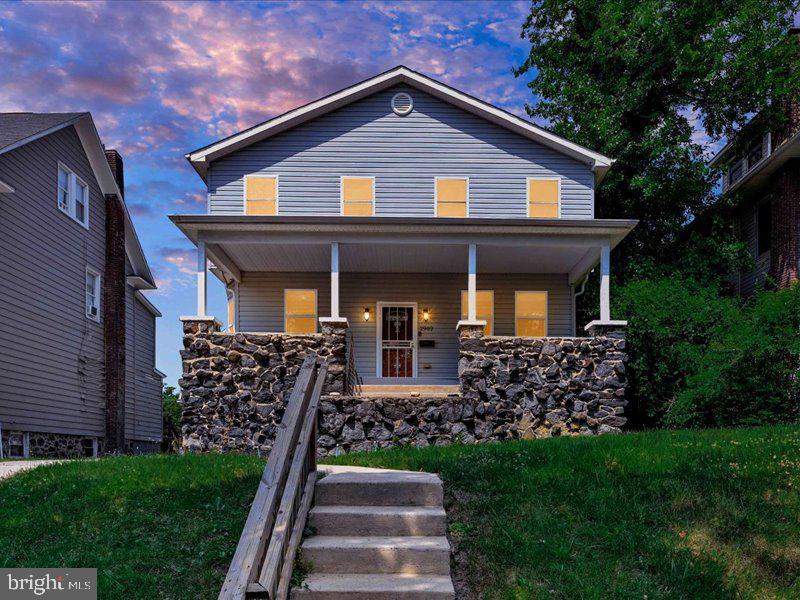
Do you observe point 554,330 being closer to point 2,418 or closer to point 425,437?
point 425,437

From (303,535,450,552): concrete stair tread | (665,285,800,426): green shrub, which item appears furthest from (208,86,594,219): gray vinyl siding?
(303,535,450,552): concrete stair tread

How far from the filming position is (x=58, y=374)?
1616cm

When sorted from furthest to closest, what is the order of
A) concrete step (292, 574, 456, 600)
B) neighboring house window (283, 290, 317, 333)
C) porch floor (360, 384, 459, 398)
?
neighboring house window (283, 290, 317, 333) → porch floor (360, 384, 459, 398) → concrete step (292, 574, 456, 600)

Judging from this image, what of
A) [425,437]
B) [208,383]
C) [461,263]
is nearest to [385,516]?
[425,437]

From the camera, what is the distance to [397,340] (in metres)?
16.8

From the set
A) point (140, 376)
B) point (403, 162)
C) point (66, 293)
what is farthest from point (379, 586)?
point (140, 376)

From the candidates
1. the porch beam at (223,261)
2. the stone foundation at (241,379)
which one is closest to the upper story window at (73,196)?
the porch beam at (223,261)

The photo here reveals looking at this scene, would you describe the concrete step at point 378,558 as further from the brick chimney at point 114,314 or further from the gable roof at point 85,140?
the brick chimney at point 114,314

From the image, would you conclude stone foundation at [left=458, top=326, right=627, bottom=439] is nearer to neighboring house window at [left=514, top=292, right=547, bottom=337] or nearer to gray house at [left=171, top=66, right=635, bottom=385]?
gray house at [left=171, top=66, right=635, bottom=385]

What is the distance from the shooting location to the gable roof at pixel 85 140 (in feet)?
48.9

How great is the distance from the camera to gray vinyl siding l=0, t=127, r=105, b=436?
46.9ft

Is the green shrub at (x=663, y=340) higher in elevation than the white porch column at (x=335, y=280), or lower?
lower

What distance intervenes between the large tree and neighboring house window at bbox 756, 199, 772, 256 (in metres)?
1.48

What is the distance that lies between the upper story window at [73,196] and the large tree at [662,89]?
43.2 feet
